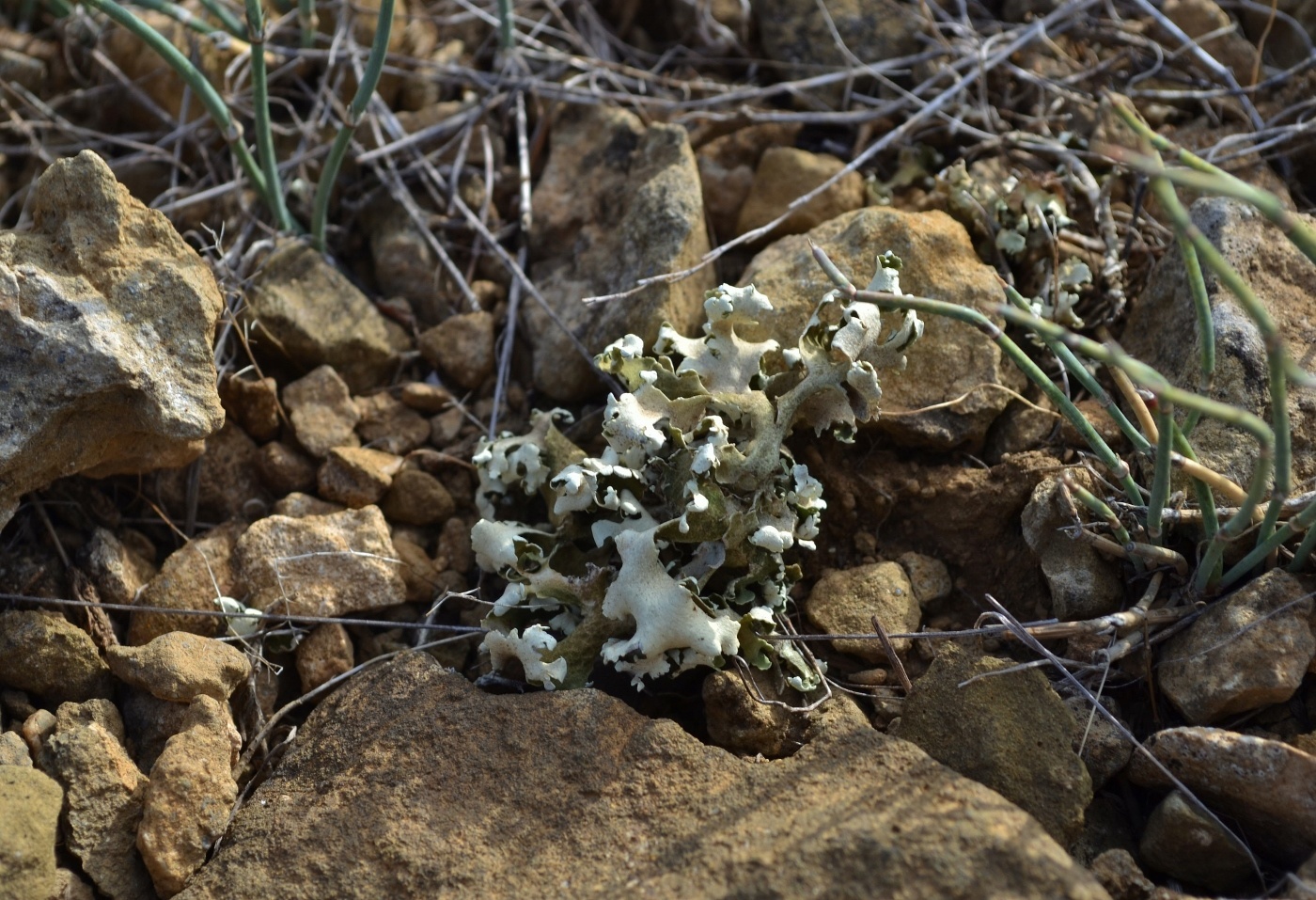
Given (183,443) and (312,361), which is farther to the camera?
(312,361)

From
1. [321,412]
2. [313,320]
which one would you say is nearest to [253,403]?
[321,412]

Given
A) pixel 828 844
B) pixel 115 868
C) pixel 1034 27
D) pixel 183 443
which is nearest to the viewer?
pixel 828 844

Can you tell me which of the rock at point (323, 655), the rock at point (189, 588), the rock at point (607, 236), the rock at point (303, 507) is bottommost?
the rock at point (323, 655)

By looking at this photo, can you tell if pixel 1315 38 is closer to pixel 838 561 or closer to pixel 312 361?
pixel 838 561

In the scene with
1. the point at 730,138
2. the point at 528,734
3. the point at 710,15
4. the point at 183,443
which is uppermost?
the point at 710,15

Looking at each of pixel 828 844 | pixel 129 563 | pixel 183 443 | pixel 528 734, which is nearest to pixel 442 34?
pixel 183 443

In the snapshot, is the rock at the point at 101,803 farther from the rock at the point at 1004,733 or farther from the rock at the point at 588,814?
the rock at the point at 1004,733

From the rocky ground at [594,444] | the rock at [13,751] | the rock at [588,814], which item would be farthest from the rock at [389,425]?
the rock at [13,751]

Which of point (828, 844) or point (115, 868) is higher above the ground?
point (828, 844)
